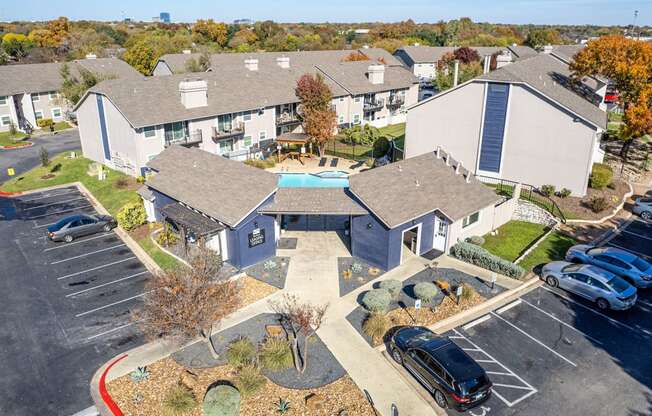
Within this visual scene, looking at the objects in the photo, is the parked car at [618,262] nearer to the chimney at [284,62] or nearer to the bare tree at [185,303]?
the bare tree at [185,303]

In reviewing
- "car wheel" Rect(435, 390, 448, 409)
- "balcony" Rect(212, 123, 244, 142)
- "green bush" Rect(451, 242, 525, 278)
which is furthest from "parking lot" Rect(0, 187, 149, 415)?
"green bush" Rect(451, 242, 525, 278)

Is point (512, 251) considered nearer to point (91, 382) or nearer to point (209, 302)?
point (209, 302)

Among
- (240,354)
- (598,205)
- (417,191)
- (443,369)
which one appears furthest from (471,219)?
(240,354)

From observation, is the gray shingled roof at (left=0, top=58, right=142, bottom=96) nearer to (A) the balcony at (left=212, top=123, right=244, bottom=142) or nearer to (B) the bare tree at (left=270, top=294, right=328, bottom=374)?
(A) the balcony at (left=212, top=123, right=244, bottom=142)

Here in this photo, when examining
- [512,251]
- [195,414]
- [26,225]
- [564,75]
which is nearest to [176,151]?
[26,225]

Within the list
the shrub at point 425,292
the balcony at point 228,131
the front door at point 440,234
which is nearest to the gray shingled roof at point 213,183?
the shrub at point 425,292

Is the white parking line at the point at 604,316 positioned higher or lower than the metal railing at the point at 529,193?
lower
